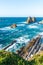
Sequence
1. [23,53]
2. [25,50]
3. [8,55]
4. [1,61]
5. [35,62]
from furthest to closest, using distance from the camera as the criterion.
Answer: [25,50]
[23,53]
[35,62]
[8,55]
[1,61]

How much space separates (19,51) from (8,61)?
22.3 metres

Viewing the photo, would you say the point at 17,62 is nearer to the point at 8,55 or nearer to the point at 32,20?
the point at 8,55

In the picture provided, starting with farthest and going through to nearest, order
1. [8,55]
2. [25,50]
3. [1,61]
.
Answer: [25,50], [8,55], [1,61]

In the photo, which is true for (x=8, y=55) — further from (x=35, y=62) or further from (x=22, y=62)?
(x=35, y=62)

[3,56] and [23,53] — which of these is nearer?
[3,56]

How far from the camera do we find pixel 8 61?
572cm

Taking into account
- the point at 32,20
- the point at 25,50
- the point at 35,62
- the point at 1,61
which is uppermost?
the point at 1,61

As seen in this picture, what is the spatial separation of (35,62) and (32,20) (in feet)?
320

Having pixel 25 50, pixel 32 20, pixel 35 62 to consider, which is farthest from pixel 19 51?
pixel 32 20

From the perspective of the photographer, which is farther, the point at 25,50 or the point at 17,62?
the point at 25,50

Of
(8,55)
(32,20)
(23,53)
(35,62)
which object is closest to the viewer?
(8,55)

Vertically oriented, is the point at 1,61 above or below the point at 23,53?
above

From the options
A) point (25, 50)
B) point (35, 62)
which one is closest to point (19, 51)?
point (25, 50)

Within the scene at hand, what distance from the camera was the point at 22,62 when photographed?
19.1 feet
